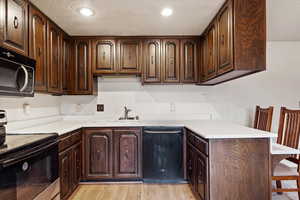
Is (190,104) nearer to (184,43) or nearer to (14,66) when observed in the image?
(184,43)

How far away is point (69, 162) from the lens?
7.61ft

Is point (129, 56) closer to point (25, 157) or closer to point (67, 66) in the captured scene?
point (67, 66)

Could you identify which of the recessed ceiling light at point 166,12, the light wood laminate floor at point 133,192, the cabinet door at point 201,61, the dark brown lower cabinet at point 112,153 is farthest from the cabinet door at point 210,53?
the light wood laminate floor at point 133,192

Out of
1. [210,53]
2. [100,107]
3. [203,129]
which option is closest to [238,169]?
[203,129]

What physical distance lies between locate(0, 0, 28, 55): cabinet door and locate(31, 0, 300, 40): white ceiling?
0.24 meters

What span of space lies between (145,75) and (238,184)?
1.90 metres

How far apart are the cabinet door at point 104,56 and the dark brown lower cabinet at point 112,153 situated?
92 centimetres

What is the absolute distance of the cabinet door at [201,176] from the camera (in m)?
1.90

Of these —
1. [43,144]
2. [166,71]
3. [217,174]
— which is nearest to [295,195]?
[217,174]

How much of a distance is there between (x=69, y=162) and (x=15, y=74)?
47.3 inches

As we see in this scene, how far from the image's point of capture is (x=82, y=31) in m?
2.86

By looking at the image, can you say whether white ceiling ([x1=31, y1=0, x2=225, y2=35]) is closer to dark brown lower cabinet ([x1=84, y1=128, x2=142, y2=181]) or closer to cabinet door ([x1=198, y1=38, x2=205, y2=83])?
cabinet door ([x1=198, y1=38, x2=205, y2=83])

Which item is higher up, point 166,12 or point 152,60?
point 166,12

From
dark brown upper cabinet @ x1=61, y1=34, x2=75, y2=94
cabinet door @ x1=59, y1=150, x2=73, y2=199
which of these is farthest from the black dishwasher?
dark brown upper cabinet @ x1=61, y1=34, x2=75, y2=94
